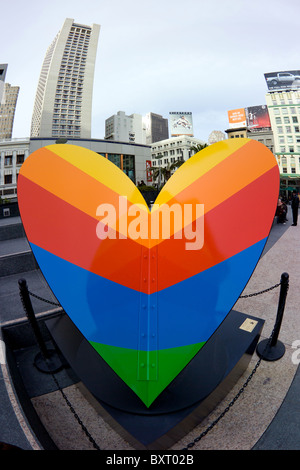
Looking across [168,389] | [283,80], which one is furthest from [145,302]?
[283,80]

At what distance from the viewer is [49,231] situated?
2.50 m

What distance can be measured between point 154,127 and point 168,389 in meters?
197

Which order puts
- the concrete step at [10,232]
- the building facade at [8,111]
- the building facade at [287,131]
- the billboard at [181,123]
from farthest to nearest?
the building facade at [8,111], the billboard at [181,123], the building facade at [287,131], the concrete step at [10,232]

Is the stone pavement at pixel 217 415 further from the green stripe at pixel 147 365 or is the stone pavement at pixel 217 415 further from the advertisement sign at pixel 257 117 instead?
the advertisement sign at pixel 257 117

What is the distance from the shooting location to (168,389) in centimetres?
231

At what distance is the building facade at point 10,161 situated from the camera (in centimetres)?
5059

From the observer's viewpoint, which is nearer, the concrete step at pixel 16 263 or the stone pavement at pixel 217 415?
the stone pavement at pixel 217 415

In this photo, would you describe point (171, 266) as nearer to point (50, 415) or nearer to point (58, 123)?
point (50, 415)

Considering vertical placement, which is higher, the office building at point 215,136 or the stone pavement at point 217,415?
the office building at point 215,136

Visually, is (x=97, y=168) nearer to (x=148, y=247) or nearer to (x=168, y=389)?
(x=148, y=247)

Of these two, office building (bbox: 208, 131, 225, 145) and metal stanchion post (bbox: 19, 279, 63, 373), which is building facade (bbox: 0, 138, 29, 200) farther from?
office building (bbox: 208, 131, 225, 145)

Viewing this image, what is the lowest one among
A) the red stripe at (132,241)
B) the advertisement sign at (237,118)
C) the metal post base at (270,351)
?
the metal post base at (270,351)

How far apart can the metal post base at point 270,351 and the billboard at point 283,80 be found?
3212 inches

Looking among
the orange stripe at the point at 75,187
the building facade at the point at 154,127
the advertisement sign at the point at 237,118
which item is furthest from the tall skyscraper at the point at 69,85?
the orange stripe at the point at 75,187
